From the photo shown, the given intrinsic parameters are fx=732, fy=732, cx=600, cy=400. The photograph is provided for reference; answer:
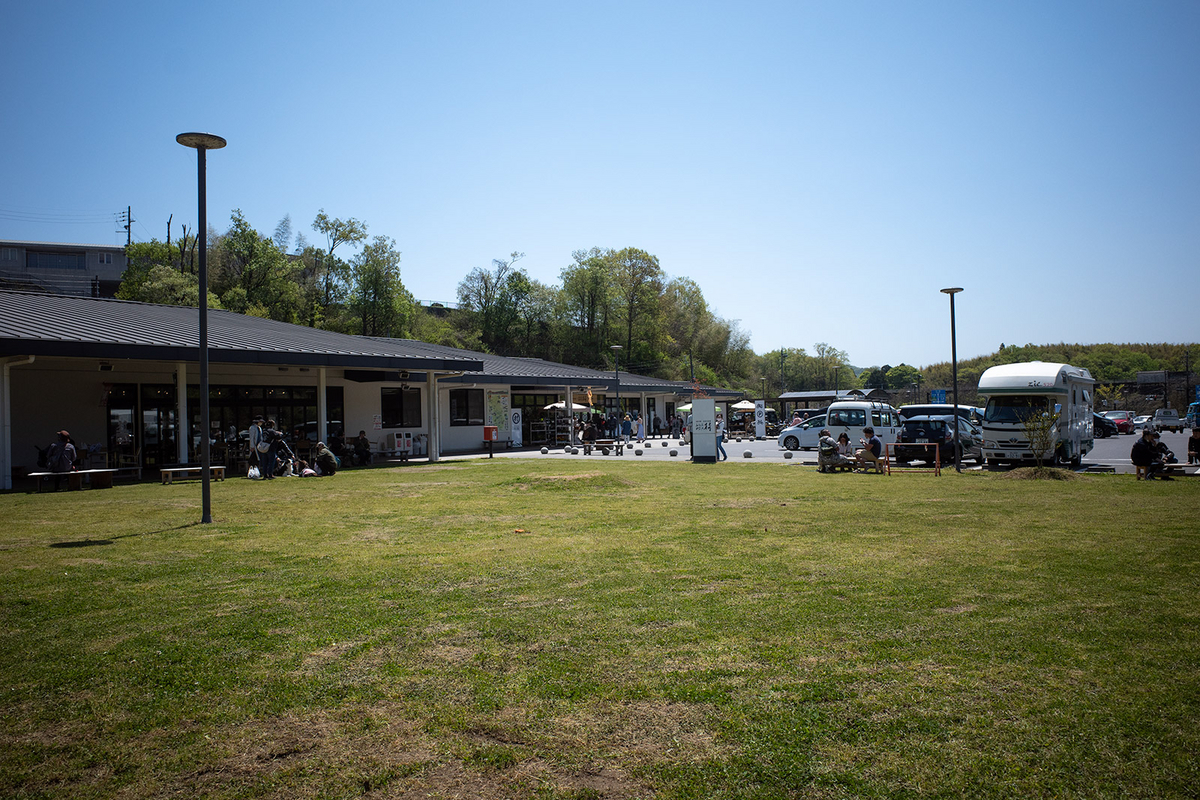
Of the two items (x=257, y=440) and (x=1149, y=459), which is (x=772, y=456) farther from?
(x=257, y=440)

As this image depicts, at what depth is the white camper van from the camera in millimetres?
19250

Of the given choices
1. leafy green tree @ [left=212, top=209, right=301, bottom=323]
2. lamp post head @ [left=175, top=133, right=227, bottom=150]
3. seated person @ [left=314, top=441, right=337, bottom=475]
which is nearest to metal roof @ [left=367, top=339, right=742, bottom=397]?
seated person @ [left=314, top=441, right=337, bottom=475]

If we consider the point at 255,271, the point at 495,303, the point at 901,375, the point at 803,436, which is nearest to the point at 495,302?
the point at 495,303

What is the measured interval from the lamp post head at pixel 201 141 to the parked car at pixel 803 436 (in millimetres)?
Result: 23318

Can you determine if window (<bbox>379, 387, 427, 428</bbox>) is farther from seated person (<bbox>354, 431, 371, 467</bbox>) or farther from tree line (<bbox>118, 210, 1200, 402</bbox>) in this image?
tree line (<bbox>118, 210, 1200, 402</bbox>)

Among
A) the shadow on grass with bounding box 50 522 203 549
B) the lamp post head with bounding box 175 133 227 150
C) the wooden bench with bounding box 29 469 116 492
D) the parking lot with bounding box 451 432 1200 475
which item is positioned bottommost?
the parking lot with bounding box 451 432 1200 475

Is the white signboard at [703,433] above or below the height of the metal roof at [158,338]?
below

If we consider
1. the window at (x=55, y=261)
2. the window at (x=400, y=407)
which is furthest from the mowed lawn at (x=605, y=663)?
the window at (x=55, y=261)

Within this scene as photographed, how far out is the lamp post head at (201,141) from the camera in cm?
961

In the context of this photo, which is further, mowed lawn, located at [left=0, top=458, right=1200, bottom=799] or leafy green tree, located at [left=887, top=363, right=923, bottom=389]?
leafy green tree, located at [left=887, top=363, right=923, bottom=389]

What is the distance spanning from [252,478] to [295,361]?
135 inches

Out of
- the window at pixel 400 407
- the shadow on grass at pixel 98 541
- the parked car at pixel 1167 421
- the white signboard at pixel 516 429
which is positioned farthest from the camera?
the parked car at pixel 1167 421

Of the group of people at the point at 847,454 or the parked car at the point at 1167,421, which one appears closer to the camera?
the group of people at the point at 847,454

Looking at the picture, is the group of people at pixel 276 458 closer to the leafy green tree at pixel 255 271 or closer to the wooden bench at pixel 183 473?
the wooden bench at pixel 183 473
